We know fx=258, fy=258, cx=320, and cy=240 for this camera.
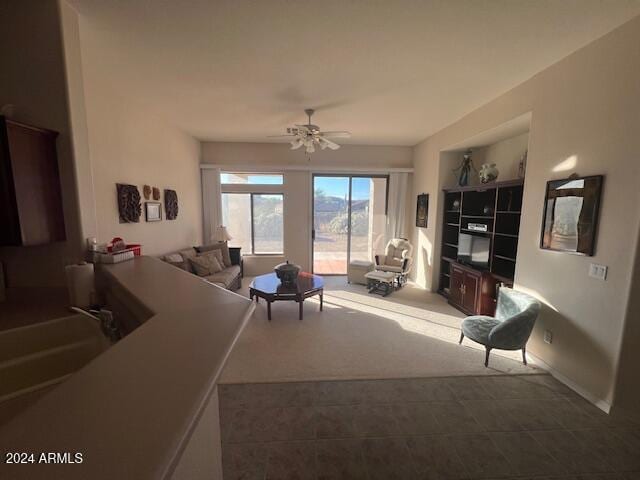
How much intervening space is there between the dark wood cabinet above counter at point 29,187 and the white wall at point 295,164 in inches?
151

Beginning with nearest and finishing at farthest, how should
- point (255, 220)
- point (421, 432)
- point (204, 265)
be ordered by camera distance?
1. point (421, 432)
2. point (204, 265)
3. point (255, 220)

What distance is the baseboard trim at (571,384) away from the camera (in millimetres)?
2016

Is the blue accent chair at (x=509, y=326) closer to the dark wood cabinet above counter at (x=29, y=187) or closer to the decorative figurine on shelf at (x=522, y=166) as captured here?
the decorative figurine on shelf at (x=522, y=166)

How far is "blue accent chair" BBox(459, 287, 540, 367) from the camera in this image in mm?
2402

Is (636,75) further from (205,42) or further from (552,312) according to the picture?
(205,42)

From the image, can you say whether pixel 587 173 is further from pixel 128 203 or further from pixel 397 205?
pixel 128 203

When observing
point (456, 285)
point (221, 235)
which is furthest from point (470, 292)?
point (221, 235)

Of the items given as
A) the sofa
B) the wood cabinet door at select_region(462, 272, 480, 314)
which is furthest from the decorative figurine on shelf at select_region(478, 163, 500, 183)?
the sofa

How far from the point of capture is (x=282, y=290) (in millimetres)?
3535

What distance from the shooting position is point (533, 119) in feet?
8.79

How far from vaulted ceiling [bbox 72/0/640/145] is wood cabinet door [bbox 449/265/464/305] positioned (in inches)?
92.3

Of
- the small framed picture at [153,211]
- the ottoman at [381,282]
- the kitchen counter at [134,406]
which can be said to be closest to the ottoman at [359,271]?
the ottoman at [381,282]

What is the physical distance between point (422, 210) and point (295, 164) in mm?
2774

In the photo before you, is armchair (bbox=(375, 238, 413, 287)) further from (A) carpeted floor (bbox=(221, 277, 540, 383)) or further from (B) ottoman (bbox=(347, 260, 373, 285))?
(A) carpeted floor (bbox=(221, 277, 540, 383))
